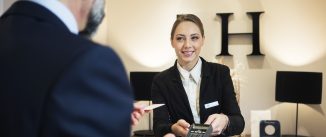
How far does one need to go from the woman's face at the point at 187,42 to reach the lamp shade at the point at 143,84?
2.33m

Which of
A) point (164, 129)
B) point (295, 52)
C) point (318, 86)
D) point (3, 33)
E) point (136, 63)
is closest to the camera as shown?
point (3, 33)

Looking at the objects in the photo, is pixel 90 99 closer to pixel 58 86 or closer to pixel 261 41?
pixel 58 86

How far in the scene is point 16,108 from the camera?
0.68 metres

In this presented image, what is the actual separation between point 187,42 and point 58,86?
Answer: 1.38m

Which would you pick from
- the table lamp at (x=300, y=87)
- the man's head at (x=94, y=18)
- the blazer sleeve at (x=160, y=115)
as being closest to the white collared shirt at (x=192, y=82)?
the blazer sleeve at (x=160, y=115)

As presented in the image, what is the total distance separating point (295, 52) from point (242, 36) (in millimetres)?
571

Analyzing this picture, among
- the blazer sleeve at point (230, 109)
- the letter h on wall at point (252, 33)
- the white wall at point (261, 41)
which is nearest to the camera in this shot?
the blazer sleeve at point (230, 109)

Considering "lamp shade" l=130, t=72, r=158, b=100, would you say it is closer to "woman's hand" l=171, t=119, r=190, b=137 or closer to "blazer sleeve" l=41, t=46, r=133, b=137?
"woman's hand" l=171, t=119, r=190, b=137

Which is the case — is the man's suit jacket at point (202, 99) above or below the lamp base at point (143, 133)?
above

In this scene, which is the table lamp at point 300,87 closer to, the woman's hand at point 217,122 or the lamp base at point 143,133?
the lamp base at point 143,133

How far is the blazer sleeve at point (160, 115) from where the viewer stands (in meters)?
1.88

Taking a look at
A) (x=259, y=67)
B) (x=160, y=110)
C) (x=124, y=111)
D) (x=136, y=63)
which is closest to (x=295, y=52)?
(x=259, y=67)

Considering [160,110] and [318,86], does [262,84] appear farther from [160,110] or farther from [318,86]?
[160,110]

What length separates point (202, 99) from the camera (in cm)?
191
